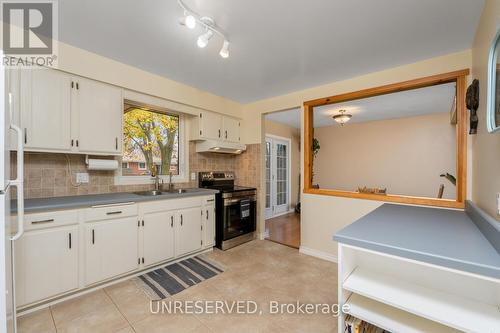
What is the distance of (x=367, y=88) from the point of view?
8.90 ft

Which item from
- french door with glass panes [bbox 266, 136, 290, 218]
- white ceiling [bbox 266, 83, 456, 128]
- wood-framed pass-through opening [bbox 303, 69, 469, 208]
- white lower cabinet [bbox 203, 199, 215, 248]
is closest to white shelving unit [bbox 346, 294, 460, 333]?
wood-framed pass-through opening [bbox 303, 69, 469, 208]

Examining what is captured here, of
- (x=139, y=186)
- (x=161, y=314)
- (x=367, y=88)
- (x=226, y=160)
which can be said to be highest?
Result: (x=367, y=88)

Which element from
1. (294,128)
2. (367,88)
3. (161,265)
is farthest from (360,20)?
(294,128)

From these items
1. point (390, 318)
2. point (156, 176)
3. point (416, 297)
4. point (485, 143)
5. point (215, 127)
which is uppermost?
point (215, 127)

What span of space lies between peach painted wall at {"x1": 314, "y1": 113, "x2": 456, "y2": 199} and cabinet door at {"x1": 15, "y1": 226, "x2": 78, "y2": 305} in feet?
19.4

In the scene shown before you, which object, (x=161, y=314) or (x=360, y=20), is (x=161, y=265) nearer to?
(x=161, y=314)

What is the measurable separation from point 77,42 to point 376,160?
6.18 metres

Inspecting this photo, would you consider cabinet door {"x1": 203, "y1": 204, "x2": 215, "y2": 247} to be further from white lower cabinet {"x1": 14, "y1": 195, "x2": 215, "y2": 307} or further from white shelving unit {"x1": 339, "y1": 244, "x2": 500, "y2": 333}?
white shelving unit {"x1": 339, "y1": 244, "x2": 500, "y2": 333}

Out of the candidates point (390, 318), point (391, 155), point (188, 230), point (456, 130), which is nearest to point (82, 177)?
point (188, 230)

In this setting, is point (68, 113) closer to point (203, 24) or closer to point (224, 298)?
point (203, 24)

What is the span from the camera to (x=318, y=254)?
3053mm

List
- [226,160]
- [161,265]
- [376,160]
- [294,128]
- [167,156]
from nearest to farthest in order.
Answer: [161,265], [167,156], [226,160], [376,160], [294,128]

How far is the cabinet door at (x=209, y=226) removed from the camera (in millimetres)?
3148

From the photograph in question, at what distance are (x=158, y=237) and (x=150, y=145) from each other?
1336 mm
